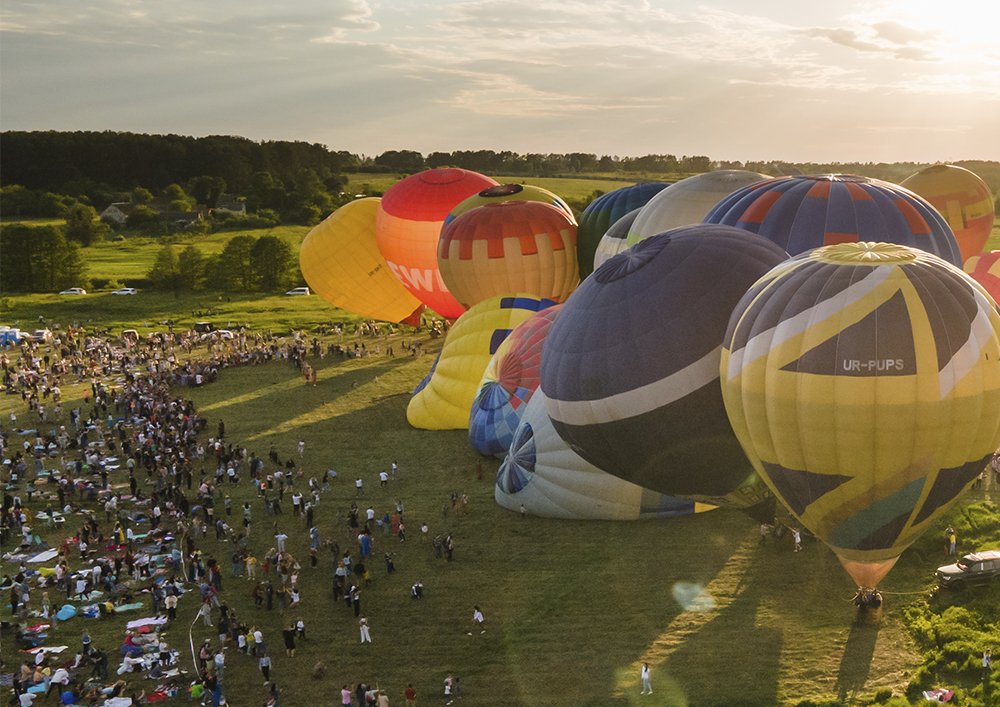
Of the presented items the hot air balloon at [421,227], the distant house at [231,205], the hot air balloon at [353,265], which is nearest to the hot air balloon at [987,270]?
the hot air balloon at [421,227]

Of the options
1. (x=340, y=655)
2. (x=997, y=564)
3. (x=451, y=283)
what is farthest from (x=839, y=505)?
(x=451, y=283)

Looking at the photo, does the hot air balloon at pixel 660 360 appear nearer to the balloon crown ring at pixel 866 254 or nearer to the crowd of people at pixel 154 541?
the balloon crown ring at pixel 866 254

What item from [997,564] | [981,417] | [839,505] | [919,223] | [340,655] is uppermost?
[919,223]

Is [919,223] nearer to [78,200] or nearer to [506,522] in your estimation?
[506,522]

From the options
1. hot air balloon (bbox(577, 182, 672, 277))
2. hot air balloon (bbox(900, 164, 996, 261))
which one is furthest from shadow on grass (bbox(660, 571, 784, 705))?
hot air balloon (bbox(577, 182, 672, 277))

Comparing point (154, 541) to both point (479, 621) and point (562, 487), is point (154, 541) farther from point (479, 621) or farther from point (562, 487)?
point (562, 487)
